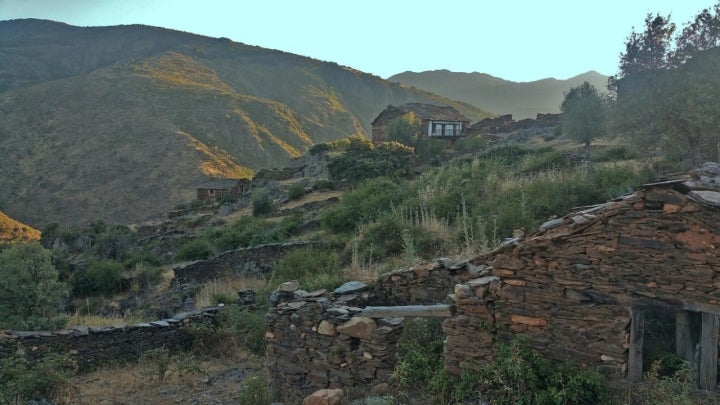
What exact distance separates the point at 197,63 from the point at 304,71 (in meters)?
25.3

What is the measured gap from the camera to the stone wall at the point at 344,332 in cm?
612

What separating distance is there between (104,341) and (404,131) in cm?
3630

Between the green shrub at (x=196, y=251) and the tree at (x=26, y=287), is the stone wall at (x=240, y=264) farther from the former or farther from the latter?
the tree at (x=26, y=287)

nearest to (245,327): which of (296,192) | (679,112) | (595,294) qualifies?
(595,294)

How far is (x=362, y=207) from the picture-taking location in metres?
18.5

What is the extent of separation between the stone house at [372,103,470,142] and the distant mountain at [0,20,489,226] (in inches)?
932

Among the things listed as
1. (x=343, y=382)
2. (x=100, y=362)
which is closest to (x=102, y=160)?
(x=100, y=362)

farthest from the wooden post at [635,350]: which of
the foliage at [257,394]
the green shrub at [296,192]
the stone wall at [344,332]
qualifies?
the green shrub at [296,192]

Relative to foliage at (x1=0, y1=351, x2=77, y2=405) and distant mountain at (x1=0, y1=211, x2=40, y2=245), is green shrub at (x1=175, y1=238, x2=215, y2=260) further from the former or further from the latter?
distant mountain at (x1=0, y1=211, x2=40, y2=245)

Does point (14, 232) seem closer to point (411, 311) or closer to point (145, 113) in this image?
point (145, 113)

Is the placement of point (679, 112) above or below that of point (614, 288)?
above

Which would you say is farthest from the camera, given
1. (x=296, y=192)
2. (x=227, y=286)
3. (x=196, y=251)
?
(x=296, y=192)

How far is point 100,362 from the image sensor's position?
10039 millimetres

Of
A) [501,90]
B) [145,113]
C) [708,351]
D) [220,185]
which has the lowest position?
[220,185]
